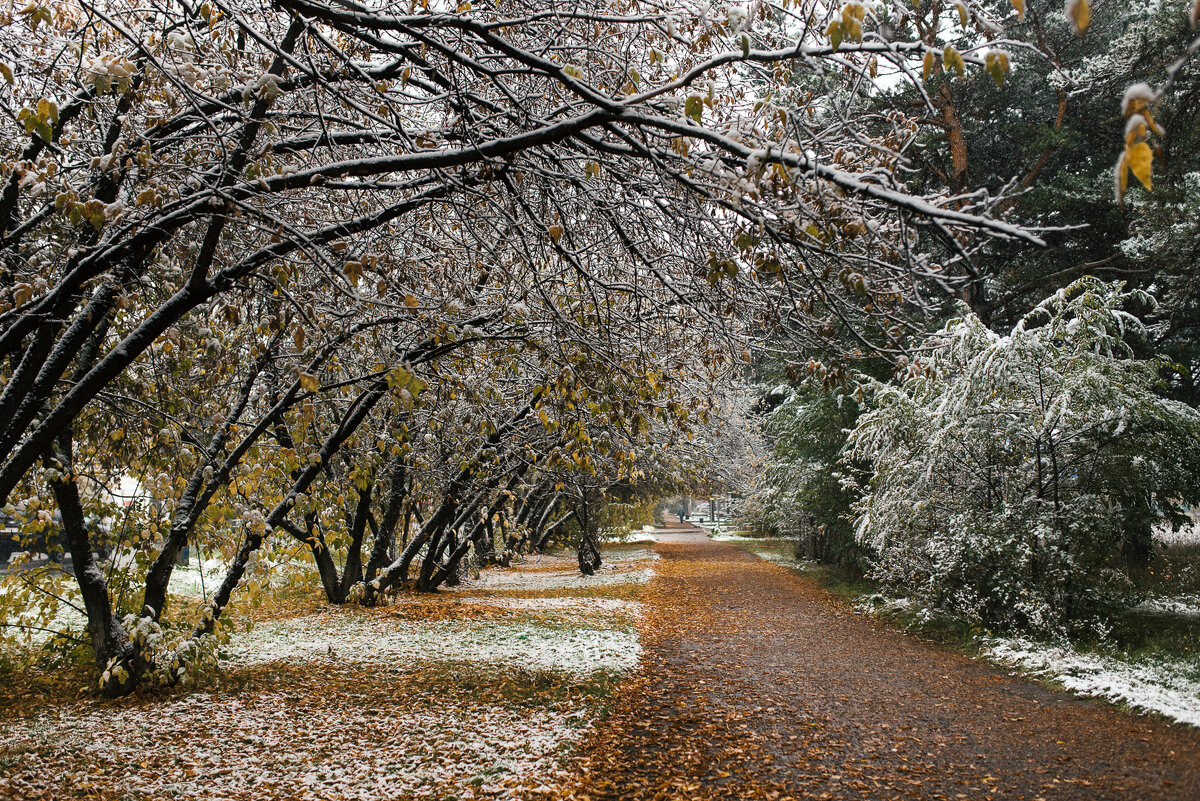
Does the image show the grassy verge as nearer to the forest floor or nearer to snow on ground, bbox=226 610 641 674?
the forest floor

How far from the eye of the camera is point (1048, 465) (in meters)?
9.19

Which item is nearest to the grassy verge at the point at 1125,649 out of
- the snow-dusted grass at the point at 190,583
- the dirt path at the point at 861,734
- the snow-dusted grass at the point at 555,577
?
the dirt path at the point at 861,734

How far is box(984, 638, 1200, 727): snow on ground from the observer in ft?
20.1

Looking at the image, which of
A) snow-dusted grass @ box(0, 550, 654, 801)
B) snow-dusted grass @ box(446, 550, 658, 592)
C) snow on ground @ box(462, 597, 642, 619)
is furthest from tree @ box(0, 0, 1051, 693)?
snow-dusted grass @ box(446, 550, 658, 592)

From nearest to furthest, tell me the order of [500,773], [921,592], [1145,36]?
[500,773]
[921,592]
[1145,36]

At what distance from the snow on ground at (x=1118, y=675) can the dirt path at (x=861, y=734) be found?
0.87ft

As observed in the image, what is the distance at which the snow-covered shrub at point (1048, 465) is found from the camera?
27.6 feet

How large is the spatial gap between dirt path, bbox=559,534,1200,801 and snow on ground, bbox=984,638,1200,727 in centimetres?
27

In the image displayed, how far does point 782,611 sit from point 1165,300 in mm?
8639

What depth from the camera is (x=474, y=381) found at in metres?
7.71

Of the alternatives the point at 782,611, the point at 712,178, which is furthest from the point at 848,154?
the point at 782,611

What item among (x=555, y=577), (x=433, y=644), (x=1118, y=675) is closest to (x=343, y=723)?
(x=433, y=644)

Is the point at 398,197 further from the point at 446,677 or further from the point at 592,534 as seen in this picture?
the point at 592,534

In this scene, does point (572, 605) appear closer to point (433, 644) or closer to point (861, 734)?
point (433, 644)
